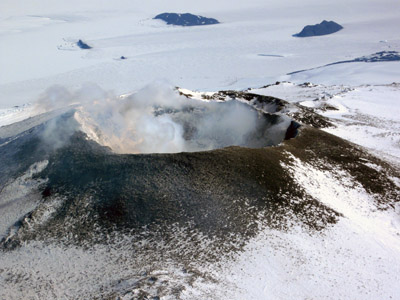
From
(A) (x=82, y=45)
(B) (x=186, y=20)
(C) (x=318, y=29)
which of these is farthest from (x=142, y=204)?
(B) (x=186, y=20)

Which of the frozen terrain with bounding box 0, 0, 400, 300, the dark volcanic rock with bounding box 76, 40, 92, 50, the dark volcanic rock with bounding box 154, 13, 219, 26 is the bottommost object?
the dark volcanic rock with bounding box 76, 40, 92, 50

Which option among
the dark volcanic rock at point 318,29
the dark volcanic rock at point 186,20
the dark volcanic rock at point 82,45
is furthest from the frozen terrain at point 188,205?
the dark volcanic rock at point 186,20

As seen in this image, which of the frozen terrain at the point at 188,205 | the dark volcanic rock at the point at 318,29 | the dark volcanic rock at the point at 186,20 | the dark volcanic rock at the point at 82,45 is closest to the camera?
the frozen terrain at the point at 188,205

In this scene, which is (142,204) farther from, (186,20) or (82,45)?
(186,20)

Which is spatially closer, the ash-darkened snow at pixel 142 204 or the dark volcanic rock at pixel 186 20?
the ash-darkened snow at pixel 142 204

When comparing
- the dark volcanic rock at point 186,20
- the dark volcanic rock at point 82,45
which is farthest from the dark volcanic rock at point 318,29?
the dark volcanic rock at point 82,45

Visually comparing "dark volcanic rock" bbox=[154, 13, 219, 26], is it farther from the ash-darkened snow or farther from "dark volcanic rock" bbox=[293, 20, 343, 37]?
the ash-darkened snow

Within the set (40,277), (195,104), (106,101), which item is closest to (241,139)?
(195,104)

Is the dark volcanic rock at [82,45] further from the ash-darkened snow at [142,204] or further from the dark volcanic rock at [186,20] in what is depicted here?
the ash-darkened snow at [142,204]

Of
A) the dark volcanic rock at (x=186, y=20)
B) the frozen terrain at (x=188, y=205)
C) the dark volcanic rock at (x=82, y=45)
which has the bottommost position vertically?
the dark volcanic rock at (x=82, y=45)

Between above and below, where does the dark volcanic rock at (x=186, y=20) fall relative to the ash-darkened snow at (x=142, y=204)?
below

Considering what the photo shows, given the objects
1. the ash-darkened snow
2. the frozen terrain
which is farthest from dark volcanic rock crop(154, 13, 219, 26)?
the ash-darkened snow

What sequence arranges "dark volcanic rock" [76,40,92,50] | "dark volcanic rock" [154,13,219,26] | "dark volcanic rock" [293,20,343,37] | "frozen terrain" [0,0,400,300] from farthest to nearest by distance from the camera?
"dark volcanic rock" [154,13,219,26], "dark volcanic rock" [293,20,343,37], "dark volcanic rock" [76,40,92,50], "frozen terrain" [0,0,400,300]

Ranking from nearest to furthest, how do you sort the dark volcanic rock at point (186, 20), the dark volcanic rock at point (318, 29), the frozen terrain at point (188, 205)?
the frozen terrain at point (188, 205) < the dark volcanic rock at point (318, 29) < the dark volcanic rock at point (186, 20)
